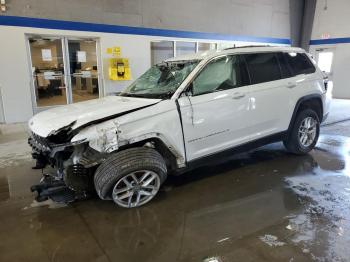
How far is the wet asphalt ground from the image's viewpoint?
257cm

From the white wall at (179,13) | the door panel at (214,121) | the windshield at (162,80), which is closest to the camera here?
the door panel at (214,121)

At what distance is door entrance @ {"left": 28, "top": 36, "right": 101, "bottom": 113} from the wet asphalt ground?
14.7ft

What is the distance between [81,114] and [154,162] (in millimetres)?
967

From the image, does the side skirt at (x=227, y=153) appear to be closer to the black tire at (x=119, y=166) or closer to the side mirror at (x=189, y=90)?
the black tire at (x=119, y=166)

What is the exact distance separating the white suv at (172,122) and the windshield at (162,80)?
2 centimetres

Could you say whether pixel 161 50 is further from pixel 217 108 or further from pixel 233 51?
pixel 217 108

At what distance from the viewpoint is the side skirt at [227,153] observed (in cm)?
372

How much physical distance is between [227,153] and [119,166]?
158 cm

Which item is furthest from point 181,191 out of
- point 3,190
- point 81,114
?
point 3,190

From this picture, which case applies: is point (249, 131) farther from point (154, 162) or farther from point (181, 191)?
point (154, 162)

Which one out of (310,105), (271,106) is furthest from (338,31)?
(271,106)

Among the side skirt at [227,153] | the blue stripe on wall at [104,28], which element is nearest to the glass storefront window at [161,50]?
the blue stripe on wall at [104,28]

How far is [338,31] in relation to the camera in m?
12.8

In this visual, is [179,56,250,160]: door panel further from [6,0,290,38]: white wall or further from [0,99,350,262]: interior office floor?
[6,0,290,38]: white wall
